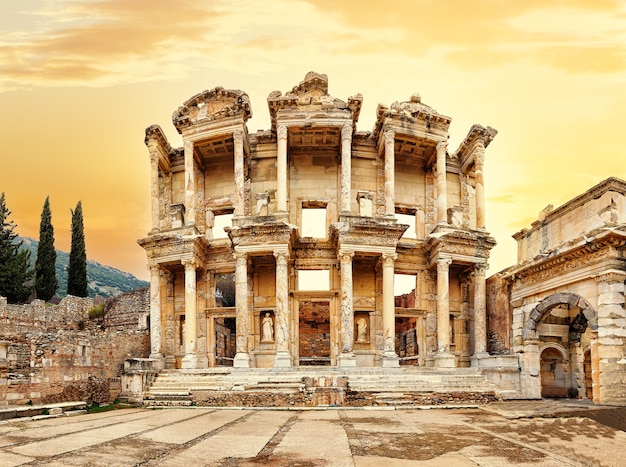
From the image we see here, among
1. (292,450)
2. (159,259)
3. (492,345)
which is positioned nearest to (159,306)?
(159,259)

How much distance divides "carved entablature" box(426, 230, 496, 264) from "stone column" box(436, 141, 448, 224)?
915 millimetres

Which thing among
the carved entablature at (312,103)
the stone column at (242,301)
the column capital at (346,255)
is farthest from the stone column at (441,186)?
the stone column at (242,301)

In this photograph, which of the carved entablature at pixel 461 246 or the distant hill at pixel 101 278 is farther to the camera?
the distant hill at pixel 101 278

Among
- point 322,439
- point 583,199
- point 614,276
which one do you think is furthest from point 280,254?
point 322,439

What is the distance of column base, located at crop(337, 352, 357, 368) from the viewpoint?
69.9ft

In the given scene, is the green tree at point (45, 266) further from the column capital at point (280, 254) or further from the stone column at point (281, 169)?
the column capital at point (280, 254)

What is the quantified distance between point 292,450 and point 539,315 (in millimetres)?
13758

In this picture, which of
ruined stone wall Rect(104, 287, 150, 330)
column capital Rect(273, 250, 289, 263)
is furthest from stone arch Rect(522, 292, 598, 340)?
ruined stone wall Rect(104, 287, 150, 330)

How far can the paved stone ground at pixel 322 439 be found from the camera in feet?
27.8

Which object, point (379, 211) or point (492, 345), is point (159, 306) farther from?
point (492, 345)

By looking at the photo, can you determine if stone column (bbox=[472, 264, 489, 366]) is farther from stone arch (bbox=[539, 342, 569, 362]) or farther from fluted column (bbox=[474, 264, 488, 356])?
stone arch (bbox=[539, 342, 569, 362])

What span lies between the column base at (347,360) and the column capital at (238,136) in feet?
32.6

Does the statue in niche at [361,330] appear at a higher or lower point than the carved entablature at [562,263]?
lower

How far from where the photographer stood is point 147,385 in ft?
64.7
